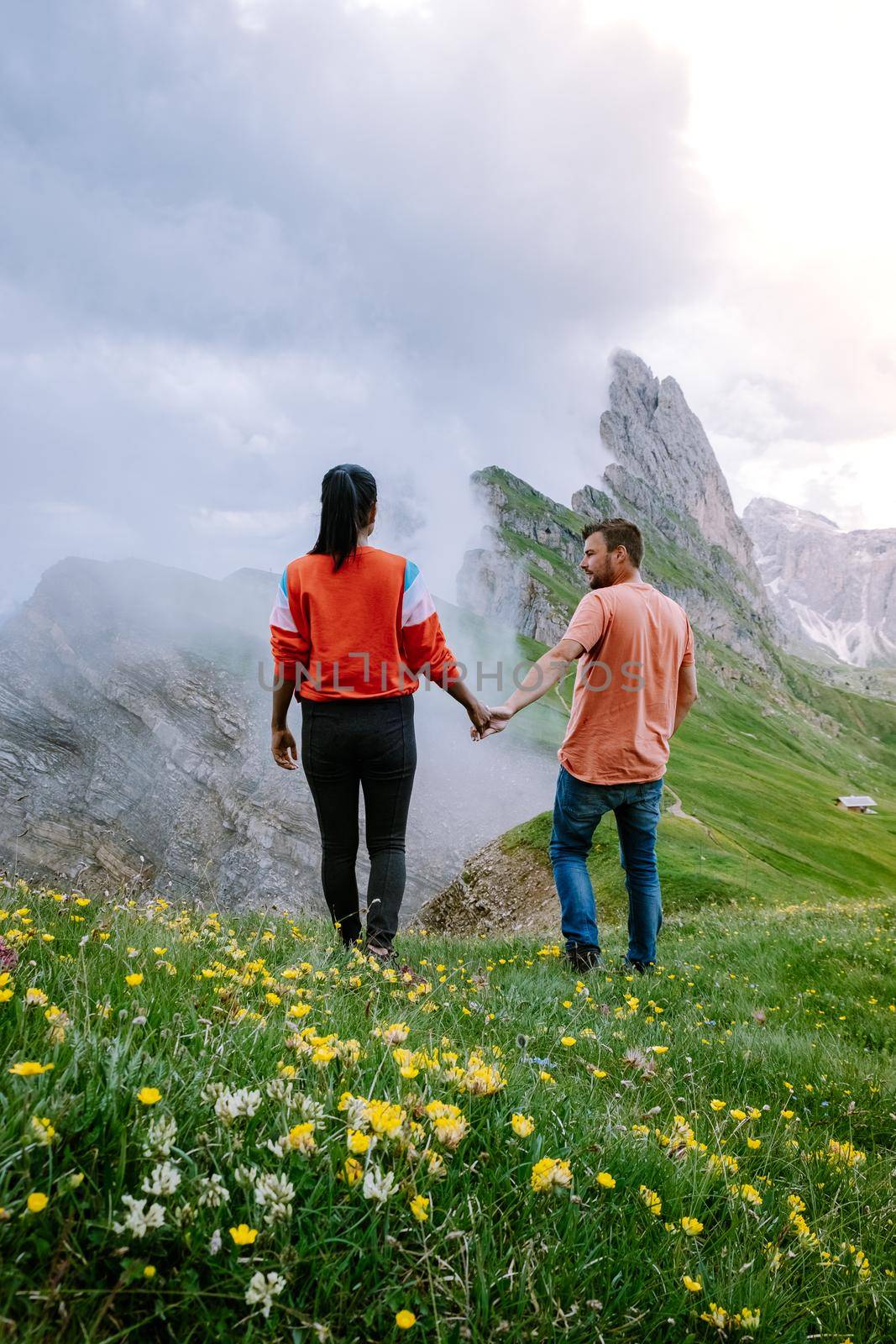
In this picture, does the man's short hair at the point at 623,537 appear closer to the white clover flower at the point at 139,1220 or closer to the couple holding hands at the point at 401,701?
the couple holding hands at the point at 401,701

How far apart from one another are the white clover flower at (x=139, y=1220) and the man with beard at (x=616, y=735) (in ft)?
17.7

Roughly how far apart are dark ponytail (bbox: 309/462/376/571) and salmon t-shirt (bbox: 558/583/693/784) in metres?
2.48

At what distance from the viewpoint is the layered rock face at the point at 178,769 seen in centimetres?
4153

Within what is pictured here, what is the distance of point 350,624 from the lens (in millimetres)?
5805

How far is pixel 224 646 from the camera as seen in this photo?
226 ft

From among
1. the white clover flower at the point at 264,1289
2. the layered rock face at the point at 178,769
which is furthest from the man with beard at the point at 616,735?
the layered rock face at the point at 178,769

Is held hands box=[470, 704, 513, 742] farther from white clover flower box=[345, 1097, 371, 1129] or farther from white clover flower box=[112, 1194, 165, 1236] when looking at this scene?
white clover flower box=[112, 1194, 165, 1236]

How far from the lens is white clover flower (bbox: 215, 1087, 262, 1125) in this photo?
72.2 inches

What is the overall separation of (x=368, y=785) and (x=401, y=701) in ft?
2.58

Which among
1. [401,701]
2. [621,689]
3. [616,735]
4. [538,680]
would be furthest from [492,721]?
[621,689]

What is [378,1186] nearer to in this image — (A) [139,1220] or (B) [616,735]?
(A) [139,1220]

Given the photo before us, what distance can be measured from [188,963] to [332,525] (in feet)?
11.7

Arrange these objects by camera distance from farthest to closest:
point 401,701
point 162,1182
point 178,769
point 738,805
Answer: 1. point 738,805
2. point 178,769
3. point 401,701
4. point 162,1182

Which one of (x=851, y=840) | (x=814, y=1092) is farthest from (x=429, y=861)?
(x=851, y=840)
